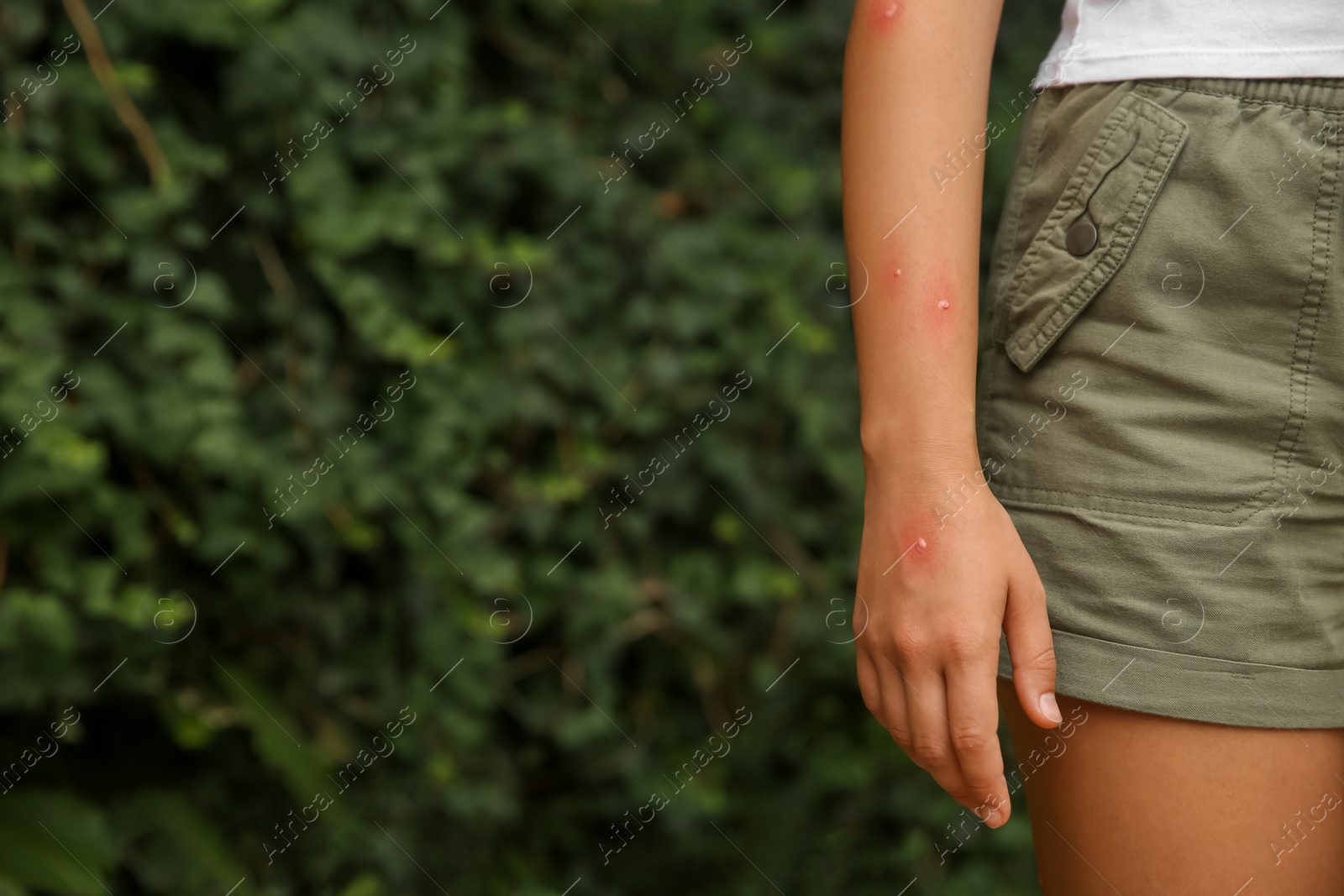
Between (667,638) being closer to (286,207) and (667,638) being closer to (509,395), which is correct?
(509,395)

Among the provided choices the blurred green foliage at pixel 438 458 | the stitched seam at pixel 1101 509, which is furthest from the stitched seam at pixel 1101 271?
the blurred green foliage at pixel 438 458

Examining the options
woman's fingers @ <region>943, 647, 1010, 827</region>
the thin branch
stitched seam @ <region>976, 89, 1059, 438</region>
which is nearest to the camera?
woman's fingers @ <region>943, 647, 1010, 827</region>

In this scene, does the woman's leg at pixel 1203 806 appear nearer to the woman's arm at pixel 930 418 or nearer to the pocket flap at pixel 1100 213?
the woman's arm at pixel 930 418

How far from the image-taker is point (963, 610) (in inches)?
29.4

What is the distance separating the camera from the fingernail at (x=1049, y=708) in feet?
2.50

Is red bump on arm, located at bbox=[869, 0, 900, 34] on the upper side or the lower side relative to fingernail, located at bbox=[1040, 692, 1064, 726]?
upper

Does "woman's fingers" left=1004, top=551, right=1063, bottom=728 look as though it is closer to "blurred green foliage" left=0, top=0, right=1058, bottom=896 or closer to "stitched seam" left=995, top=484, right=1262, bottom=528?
"stitched seam" left=995, top=484, right=1262, bottom=528

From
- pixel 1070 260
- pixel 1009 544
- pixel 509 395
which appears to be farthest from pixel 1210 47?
pixel 509 395

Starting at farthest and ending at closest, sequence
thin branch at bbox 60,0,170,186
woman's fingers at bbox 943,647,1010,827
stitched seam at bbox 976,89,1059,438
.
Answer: thin branch at bbox 60,0,170,186
stitched seam at bbox 976,89,1059,438
woman's fingers at bbox 943,647,1010,827

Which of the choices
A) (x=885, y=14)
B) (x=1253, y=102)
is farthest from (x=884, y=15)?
(x=1253, y=102)

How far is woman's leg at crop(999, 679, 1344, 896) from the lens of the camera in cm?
76

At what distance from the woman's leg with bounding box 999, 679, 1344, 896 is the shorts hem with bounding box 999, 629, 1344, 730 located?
0.01 metres

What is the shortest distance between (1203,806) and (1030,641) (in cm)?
17

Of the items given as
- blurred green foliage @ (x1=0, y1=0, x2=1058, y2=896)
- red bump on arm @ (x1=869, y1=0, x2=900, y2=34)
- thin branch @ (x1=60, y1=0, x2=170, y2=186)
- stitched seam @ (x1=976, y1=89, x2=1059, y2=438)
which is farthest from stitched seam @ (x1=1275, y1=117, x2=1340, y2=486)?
thin branch @ (x1=60, y1=0, x2=170, y2=186)
